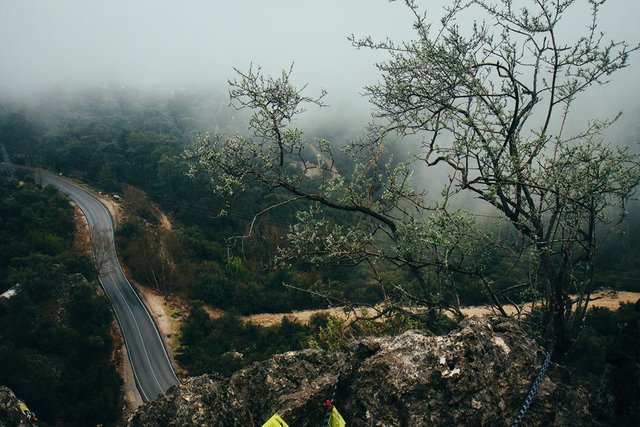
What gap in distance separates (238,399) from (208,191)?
189 ft

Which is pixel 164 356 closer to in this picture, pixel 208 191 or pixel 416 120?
pixel 208 191

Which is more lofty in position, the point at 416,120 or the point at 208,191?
the point at 416,120

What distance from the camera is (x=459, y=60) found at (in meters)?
7.77

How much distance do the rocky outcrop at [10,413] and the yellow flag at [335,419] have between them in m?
7.90

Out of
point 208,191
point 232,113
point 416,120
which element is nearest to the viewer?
point 416,120

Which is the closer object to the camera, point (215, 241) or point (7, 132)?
point (215, 241)

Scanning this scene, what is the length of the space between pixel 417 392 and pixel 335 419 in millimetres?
1129

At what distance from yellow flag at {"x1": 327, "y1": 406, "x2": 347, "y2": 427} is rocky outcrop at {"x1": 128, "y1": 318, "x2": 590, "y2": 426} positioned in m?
0.18

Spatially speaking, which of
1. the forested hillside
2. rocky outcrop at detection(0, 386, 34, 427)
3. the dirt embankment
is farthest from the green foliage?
rocky outcrop at detection(0, 386, 34, 427)

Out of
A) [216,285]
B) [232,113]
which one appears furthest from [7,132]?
[216,285]

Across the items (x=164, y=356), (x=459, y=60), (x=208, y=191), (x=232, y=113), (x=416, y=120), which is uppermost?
(x=232, y=113)

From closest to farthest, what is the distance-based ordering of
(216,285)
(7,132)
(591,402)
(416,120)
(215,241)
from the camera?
(591,402)
(416,120)
(216,285)
(215,241)
(7,132)

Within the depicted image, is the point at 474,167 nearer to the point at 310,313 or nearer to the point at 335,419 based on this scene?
the point at 335,419

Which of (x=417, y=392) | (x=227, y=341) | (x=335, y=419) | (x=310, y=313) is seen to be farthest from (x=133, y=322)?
(x=417, y=392)
